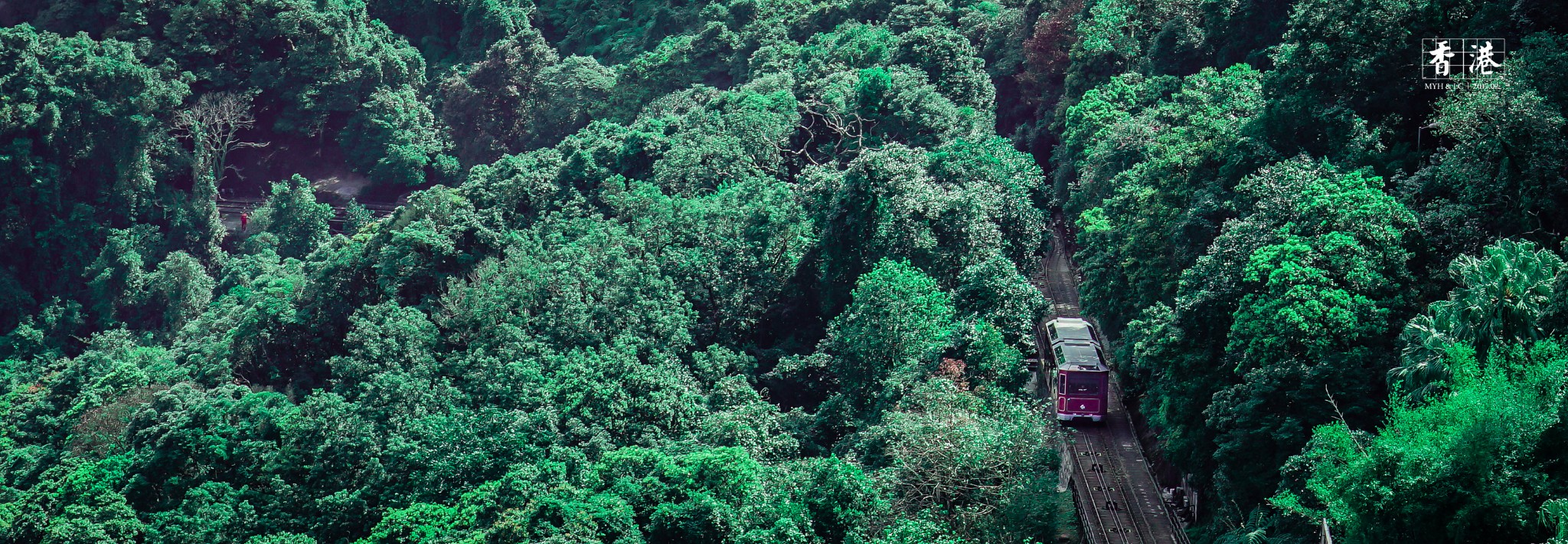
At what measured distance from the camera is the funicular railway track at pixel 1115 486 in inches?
1172

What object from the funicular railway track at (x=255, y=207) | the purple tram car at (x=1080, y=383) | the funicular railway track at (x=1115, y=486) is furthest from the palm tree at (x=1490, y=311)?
the funicular railway track at (x=255, y=207)

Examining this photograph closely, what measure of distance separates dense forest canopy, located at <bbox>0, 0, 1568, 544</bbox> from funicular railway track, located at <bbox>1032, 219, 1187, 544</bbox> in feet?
5.19

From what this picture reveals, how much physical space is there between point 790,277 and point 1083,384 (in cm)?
1032

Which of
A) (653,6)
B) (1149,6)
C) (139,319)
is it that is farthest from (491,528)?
(653,6)

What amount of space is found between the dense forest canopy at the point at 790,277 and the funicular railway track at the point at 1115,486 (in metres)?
1.58

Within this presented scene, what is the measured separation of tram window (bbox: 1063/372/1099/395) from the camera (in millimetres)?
33344

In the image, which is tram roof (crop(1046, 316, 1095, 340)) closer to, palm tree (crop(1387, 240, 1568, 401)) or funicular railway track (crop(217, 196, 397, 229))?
palm tree (crop(1387, 240, 1568, 401))

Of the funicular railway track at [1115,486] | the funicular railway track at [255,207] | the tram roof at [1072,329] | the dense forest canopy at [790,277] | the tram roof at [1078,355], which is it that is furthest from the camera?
the funicular railway track at [255,207]

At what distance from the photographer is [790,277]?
40.8m

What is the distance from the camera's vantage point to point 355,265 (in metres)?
44.1

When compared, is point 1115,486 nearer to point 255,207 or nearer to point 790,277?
Result: point 790,277

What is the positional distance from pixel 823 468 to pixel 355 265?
22228mm

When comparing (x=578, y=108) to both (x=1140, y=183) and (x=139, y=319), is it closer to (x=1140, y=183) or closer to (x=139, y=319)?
(x=139, y=319)

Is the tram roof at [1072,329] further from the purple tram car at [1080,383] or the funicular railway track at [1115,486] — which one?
the funicular railway track at [1115,486]
